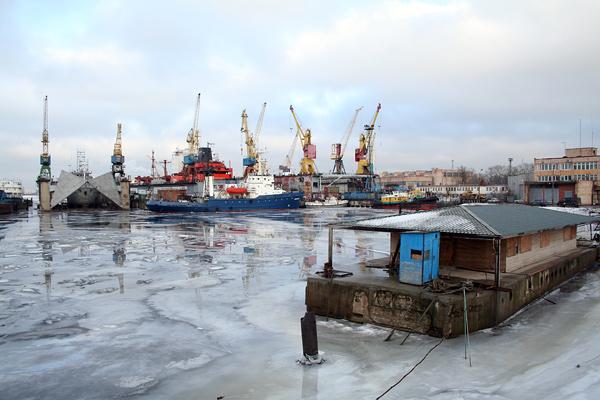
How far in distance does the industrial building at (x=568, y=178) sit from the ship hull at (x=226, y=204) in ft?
128

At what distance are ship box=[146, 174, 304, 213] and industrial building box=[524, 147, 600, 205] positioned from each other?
38329 millimetres

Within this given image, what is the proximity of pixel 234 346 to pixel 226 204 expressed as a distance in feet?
205

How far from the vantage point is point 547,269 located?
1515cm

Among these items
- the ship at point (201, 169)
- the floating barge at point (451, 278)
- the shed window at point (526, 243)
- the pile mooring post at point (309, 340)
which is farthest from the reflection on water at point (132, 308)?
the ship at point (201, 169)

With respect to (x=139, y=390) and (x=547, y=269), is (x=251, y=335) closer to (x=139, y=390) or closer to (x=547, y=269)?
(x=139, y=390)

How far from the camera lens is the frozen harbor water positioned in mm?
8070

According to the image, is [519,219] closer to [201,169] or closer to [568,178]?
[568,178]

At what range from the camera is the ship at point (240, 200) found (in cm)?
7112

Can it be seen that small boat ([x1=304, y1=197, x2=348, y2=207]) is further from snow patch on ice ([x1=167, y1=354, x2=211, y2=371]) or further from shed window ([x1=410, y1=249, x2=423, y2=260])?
snow patch on ice ([x1=167, y1=354, x2=211, y2=371])

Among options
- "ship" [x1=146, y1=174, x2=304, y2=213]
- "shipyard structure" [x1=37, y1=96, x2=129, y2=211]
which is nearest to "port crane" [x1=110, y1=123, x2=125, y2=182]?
"shipyard structure" [x1=37, y1=96, x2=129, y2=211]

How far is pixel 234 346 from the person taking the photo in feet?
33.8

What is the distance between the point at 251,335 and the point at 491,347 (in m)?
5.53

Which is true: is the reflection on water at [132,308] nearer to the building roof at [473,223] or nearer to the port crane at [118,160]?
the building roof at [473,223]

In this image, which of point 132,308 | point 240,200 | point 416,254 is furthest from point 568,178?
point 132,308
